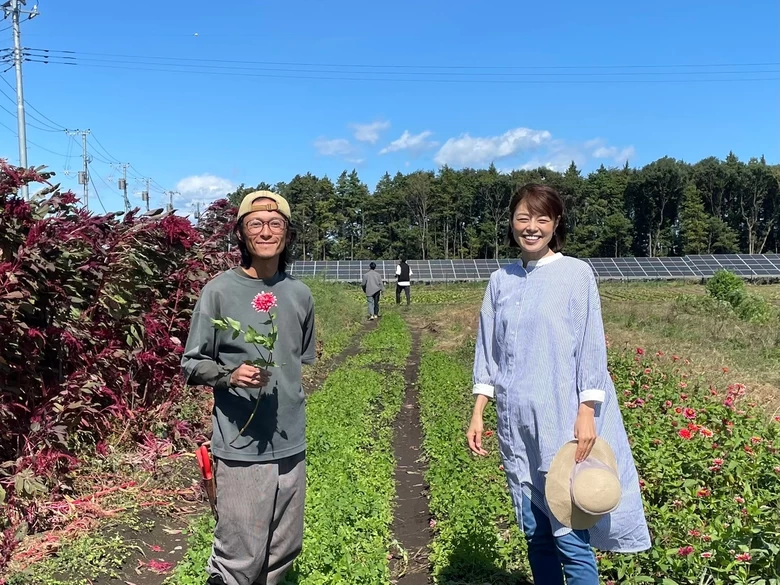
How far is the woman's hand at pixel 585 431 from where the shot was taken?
2.37m

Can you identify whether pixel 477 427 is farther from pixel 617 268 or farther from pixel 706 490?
pixel 617 268

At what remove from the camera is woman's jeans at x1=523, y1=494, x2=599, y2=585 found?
243cm

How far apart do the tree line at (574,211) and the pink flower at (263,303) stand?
51006 mm

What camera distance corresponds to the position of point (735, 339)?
10344 millimetres

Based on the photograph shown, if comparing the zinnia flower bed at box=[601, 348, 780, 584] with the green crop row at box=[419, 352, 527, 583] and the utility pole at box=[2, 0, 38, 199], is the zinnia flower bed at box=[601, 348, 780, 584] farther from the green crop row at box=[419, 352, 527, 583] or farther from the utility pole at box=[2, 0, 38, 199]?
the utility pole at box=[2, 0, 38, 199]

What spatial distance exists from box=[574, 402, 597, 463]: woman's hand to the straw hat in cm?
2

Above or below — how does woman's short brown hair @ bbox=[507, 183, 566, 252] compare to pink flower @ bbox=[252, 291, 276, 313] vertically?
above

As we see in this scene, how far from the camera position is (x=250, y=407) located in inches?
103

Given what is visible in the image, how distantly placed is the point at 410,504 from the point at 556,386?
2.75m

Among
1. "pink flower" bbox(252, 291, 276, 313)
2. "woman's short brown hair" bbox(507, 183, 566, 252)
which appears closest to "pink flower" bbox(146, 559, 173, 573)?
"pink flower" bbox(252, 291, 276, 313)

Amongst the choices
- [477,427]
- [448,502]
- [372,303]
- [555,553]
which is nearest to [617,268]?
[372,303]

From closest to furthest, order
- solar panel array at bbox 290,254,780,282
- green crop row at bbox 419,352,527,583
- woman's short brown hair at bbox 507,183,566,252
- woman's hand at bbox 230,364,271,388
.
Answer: woman's hand at bbox 230,364,271,388 < woman's short brown hair at bbox 507,183,566,252 < green crop row at bbox 419,352,527,583 < solar panel array at bbox 290,254,780,282

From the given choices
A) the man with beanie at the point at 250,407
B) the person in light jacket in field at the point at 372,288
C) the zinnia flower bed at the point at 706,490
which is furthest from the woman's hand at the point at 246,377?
the person in light jacket in field at the point at 372,288

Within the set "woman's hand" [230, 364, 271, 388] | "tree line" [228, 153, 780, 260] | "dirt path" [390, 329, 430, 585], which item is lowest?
"dirt path" [390, 329, 430, 585]
